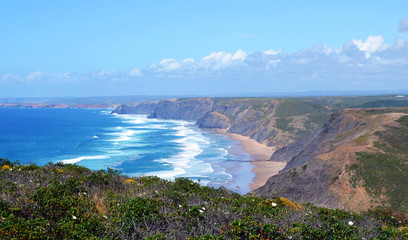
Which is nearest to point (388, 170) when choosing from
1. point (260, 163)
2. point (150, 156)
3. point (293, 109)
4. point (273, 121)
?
point (260, 163)

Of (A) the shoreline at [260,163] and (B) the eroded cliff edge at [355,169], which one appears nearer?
(B) the eroded cliff edge at [355,169]

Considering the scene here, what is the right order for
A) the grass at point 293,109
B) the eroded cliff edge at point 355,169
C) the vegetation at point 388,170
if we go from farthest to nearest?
the grass at point 293,109
the eroded cliff edge at point 355,169
the vegetation at point 388,170

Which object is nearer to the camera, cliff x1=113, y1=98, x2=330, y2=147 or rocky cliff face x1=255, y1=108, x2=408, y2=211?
rocky cliff face x1=255, y1=108, x2=408, y2=211

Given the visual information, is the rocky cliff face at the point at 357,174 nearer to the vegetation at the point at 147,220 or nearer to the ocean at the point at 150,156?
the ocean at the point at 150,156

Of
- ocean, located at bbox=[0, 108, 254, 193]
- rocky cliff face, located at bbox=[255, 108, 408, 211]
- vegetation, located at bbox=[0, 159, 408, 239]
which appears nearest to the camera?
vegetation, located at bbox=[0, 159, 408, 239]

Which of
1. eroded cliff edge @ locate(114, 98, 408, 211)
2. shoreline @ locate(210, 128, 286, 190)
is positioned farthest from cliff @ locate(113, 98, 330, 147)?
eroded cliff edge @ locate(114, 98, 408, 211)

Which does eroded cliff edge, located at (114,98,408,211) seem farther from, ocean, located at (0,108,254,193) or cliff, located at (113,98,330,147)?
cliff, located at (113,98,330,147)

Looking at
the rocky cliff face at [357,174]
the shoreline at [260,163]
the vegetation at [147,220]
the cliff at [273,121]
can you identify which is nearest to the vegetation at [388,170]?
the rocky cliff face at [357,174]
